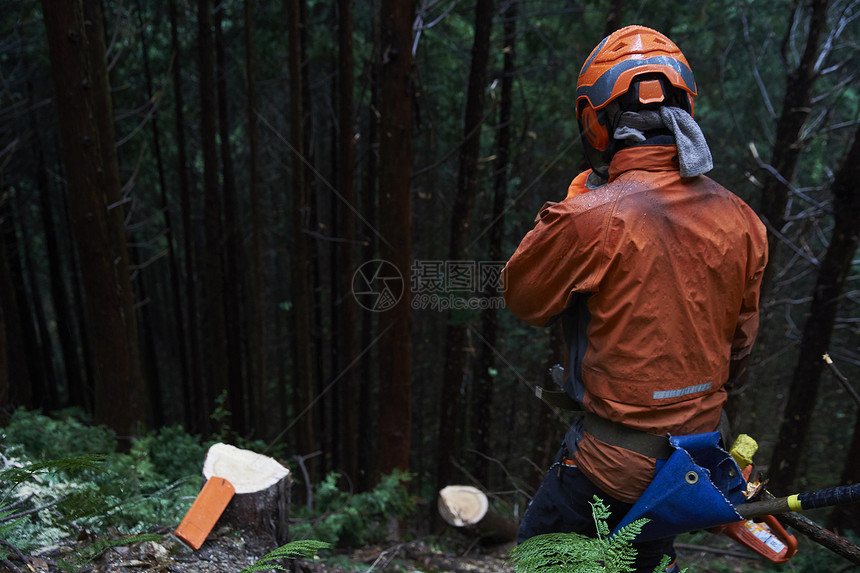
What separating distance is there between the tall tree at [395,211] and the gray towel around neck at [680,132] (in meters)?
3.56

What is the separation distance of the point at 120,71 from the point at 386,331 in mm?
7845

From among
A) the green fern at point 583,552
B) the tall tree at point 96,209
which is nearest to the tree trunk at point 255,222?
the tall tree at point 96,209

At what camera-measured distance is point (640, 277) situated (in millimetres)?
1916

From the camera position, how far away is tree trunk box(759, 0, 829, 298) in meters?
6.00

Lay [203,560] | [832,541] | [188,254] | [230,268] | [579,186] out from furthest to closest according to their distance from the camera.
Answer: [188,254] < [230,268] < [203,560] < [579,186] < [832,541]

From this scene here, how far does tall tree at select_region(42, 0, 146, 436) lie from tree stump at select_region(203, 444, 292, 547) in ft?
8.02

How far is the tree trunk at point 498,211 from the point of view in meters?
8.35

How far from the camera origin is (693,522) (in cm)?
196

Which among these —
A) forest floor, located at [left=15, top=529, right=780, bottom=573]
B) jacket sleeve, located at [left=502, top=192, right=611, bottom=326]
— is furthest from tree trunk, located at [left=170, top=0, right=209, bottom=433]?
jacket sleeve, located at [left=502, top=192, right=611, bottom=326]

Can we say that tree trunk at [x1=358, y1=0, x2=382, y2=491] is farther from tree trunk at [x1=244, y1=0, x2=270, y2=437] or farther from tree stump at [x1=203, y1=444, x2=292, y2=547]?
tree stump at [x1=203, y1=444, x2=292, y2=547]

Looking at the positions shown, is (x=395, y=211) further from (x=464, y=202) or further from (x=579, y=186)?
(x=579, y=186)

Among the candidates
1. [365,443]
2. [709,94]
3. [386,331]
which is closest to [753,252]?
[386,331]

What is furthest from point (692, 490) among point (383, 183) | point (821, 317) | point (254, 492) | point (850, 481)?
point (821, 317)

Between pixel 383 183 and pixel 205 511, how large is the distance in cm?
360
